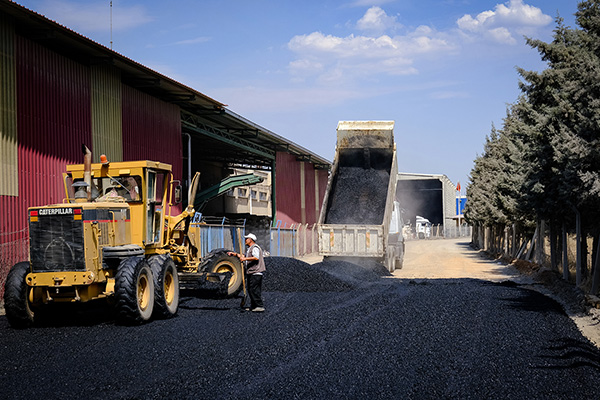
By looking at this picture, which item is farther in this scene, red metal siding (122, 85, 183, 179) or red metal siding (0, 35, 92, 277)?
red metal siding (122, 85, 183, 179)

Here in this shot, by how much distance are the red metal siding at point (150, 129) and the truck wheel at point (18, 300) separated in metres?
9.41

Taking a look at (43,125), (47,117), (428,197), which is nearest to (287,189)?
(47,117)

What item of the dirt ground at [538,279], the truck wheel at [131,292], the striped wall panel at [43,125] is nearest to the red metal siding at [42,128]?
the striped wall panel at [43,125]

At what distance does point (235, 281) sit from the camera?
46.6 feet

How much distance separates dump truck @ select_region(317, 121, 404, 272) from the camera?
2027cm

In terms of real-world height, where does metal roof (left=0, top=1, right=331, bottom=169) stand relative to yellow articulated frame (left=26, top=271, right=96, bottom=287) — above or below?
above

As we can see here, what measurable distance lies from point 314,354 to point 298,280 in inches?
340

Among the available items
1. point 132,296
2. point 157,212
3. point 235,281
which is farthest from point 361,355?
point 235,281

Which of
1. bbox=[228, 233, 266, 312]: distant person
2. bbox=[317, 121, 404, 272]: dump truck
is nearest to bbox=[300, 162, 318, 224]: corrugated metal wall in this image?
bbox=[317, 121, 404, 272]: dump truck

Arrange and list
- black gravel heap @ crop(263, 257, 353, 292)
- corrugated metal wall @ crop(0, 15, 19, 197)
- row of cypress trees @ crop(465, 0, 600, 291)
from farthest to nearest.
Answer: black gravel heap @ crop(263, 257, 353, 292) < corrugated metal wall @ crop(0, 15, 19, 197) < row of cypress trees @ crop(465, 0, 600, 291)

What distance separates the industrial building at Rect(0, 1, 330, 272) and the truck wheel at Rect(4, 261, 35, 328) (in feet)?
12.6

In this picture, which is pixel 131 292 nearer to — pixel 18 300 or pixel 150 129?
pixel 18 300

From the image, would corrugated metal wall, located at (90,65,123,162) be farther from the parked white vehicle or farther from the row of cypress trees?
the parked white vehicle

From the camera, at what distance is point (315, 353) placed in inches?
310
